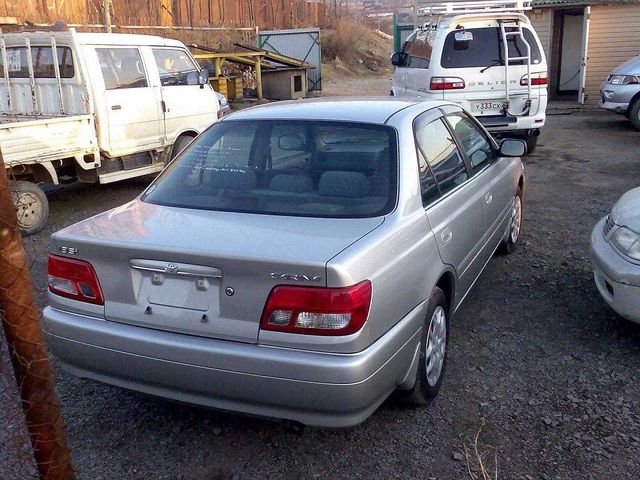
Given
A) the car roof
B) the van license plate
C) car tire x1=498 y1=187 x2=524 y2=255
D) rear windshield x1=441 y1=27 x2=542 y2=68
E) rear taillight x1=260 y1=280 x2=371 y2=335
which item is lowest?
car tire x1=498 y1=187 x2=524 y2=255

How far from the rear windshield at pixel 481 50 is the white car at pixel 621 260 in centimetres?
577

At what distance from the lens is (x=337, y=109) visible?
388 centimetres

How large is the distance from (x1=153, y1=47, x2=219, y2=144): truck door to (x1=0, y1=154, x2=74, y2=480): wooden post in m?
7.00

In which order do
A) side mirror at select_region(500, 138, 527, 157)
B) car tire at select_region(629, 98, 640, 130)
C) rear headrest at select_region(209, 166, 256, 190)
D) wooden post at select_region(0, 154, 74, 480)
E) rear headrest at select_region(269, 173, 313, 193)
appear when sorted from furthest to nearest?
car tire at select_region(629, 98, 640, 130)
side mirror at select_region(500, 138, 527, 157)
rear headrest at select_region(209, 166, 256, 190)
rear headrest at select_region(269, 173, 313, 193)
wooden post at select_region(0, 154, 74, 480)

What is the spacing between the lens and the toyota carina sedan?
2.64 metres

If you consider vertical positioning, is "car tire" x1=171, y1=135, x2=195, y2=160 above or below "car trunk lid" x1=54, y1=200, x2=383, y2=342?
below

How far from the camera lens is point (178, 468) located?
3035mm

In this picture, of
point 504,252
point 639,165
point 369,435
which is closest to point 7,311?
point 369,435

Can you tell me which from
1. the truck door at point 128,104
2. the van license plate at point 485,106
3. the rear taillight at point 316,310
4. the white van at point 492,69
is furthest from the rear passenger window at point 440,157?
the van license plate at point 485,106

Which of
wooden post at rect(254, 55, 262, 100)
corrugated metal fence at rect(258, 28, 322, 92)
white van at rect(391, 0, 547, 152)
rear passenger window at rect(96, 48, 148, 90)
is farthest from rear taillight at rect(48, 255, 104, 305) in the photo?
corrugated metal fence at rect(258, 28, 322, 92)

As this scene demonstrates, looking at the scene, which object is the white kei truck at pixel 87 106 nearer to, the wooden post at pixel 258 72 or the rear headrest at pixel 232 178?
the rear headrest at pixel 232 178

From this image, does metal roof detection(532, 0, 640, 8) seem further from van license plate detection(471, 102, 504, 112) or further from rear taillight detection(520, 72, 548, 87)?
van license plate detection(471, 102, 504, 112)

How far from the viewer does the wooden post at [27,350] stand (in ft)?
6.66

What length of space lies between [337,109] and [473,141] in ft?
4.33
